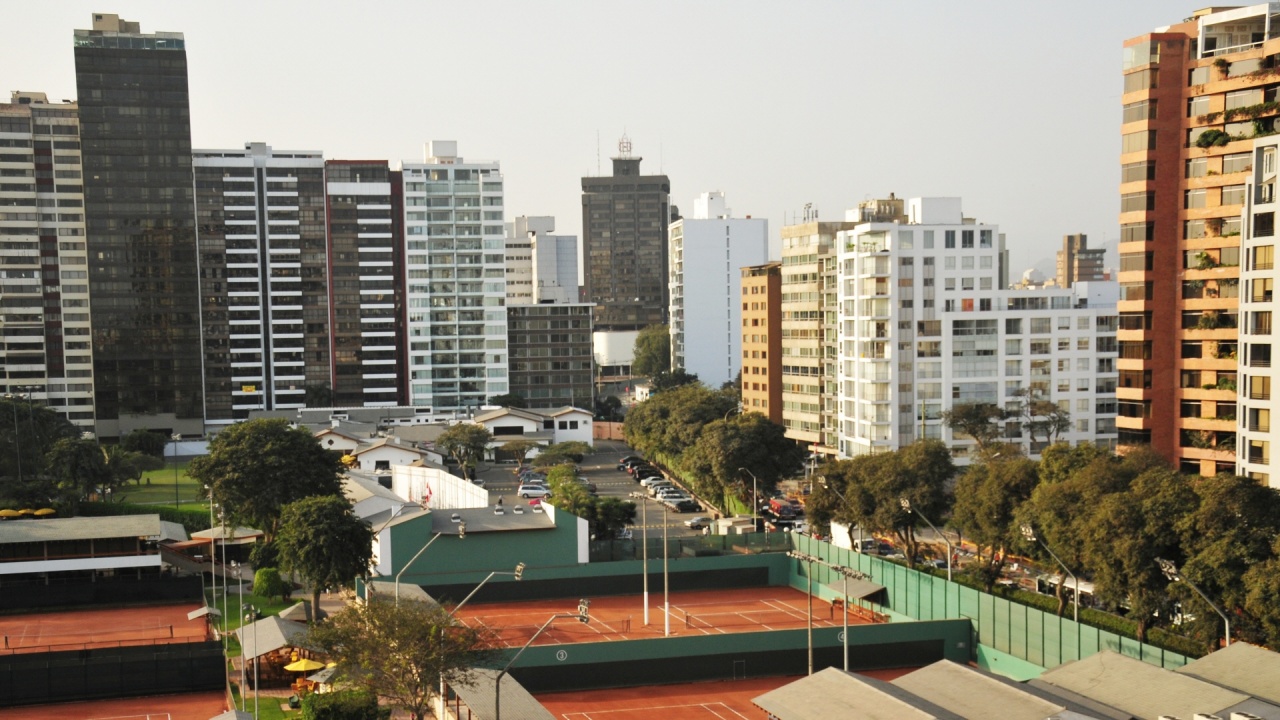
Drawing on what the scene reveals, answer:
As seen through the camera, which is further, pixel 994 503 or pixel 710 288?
pixel 710 288

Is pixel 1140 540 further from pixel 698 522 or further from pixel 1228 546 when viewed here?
pixel 698 522

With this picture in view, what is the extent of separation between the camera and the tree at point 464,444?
91125 mm

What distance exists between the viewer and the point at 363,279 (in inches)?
4668

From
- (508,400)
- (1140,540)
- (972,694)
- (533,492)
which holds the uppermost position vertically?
(1140,540)

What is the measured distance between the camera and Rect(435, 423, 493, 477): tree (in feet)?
299

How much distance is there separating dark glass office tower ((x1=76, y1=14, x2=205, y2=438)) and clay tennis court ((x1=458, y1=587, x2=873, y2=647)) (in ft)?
238

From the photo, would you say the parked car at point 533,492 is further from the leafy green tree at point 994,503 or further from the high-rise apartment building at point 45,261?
the high-rise apartment building at point 45,261

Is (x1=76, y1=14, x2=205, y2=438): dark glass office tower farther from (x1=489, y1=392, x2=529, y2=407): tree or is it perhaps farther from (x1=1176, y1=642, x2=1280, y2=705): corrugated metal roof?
(x1=1176, y1=642, x2=1280, y2=705): corrugated metal roof

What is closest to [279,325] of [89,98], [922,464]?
[89,98]

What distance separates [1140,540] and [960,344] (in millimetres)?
40692

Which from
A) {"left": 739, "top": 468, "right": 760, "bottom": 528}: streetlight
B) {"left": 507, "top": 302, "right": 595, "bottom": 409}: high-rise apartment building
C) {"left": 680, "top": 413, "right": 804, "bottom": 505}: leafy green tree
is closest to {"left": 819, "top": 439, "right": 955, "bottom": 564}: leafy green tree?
{"left": 739, "top": 468, "right": 760, "bottom": 528}: streetlight

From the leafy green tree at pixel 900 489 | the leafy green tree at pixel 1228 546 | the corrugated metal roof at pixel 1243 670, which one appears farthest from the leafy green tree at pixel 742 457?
the corrugated metal roof at pixel 1243 670

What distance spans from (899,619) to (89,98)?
90509mm

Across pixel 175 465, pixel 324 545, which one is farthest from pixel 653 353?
pixel 324 545
